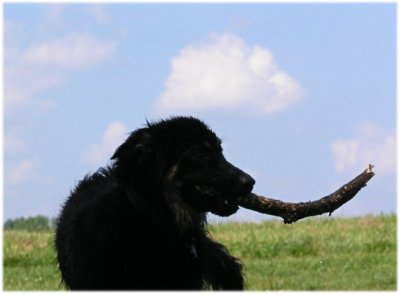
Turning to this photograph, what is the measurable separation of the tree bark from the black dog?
1.17 metres

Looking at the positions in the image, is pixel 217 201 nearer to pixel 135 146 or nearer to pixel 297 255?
pixel 135 146

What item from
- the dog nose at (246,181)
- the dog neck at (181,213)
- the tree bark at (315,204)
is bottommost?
the dog neck at (181,213)

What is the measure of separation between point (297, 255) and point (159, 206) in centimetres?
1116

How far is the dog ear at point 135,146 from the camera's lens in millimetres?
7055

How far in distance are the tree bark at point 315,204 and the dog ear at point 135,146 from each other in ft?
4.72

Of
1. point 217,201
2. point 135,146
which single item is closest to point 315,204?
point 217,201

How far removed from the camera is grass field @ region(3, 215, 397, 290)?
45.2 feet

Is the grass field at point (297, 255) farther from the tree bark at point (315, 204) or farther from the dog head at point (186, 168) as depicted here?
the dog head at point (186, 168)

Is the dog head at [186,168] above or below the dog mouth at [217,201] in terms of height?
above

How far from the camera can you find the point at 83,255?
Answer: 283 inches

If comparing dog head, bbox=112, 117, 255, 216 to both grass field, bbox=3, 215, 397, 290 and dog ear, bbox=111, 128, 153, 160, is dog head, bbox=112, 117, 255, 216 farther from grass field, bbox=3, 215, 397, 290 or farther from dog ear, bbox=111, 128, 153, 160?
grass field, bbox=3, 215, 397, 290

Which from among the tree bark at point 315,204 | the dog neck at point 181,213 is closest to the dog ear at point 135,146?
the dog neck at point 181,213

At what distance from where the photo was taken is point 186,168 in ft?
23.1

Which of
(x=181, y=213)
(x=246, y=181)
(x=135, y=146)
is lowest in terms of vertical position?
(x=181, y=213)
